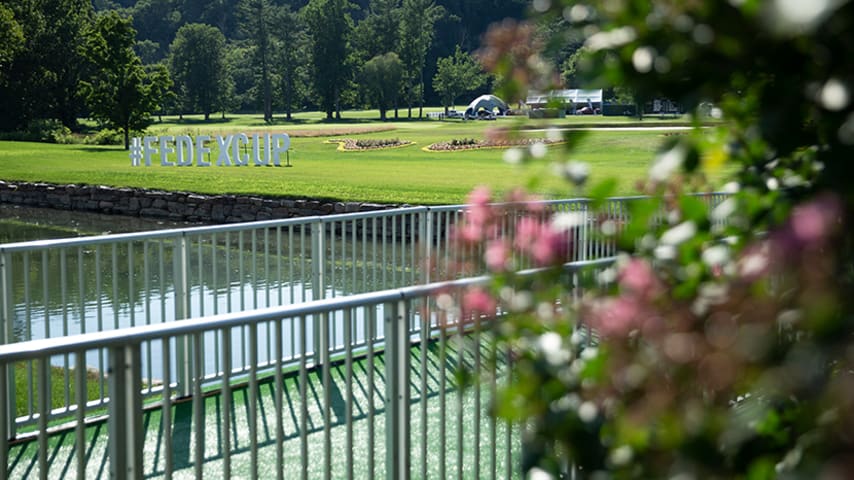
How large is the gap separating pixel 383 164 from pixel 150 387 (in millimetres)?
29236

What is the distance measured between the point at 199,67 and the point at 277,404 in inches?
4349

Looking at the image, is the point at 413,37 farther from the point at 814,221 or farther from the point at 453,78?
the point at 814,221

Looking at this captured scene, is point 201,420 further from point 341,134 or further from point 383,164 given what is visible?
point 341,134

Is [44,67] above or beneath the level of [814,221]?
above

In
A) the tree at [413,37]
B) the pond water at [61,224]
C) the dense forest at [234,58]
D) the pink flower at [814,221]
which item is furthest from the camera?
the tree at [413,37]

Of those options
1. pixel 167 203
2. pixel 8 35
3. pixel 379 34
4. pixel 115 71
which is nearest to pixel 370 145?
pixel 115 71

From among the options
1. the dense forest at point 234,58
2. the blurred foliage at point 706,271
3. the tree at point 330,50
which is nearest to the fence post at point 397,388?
the blurred foliage at point 706,271

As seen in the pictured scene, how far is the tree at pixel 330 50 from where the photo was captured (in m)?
105

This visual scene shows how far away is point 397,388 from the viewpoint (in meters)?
3.89

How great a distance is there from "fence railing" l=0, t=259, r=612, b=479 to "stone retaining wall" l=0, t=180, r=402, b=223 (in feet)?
36.1

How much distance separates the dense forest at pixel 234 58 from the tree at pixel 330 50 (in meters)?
0.10

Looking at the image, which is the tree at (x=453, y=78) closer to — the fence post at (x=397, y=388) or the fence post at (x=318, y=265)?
the fence post at (x=318, y=265)

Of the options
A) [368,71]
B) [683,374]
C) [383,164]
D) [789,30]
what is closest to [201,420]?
[683,374]

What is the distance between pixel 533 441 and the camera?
176cm
